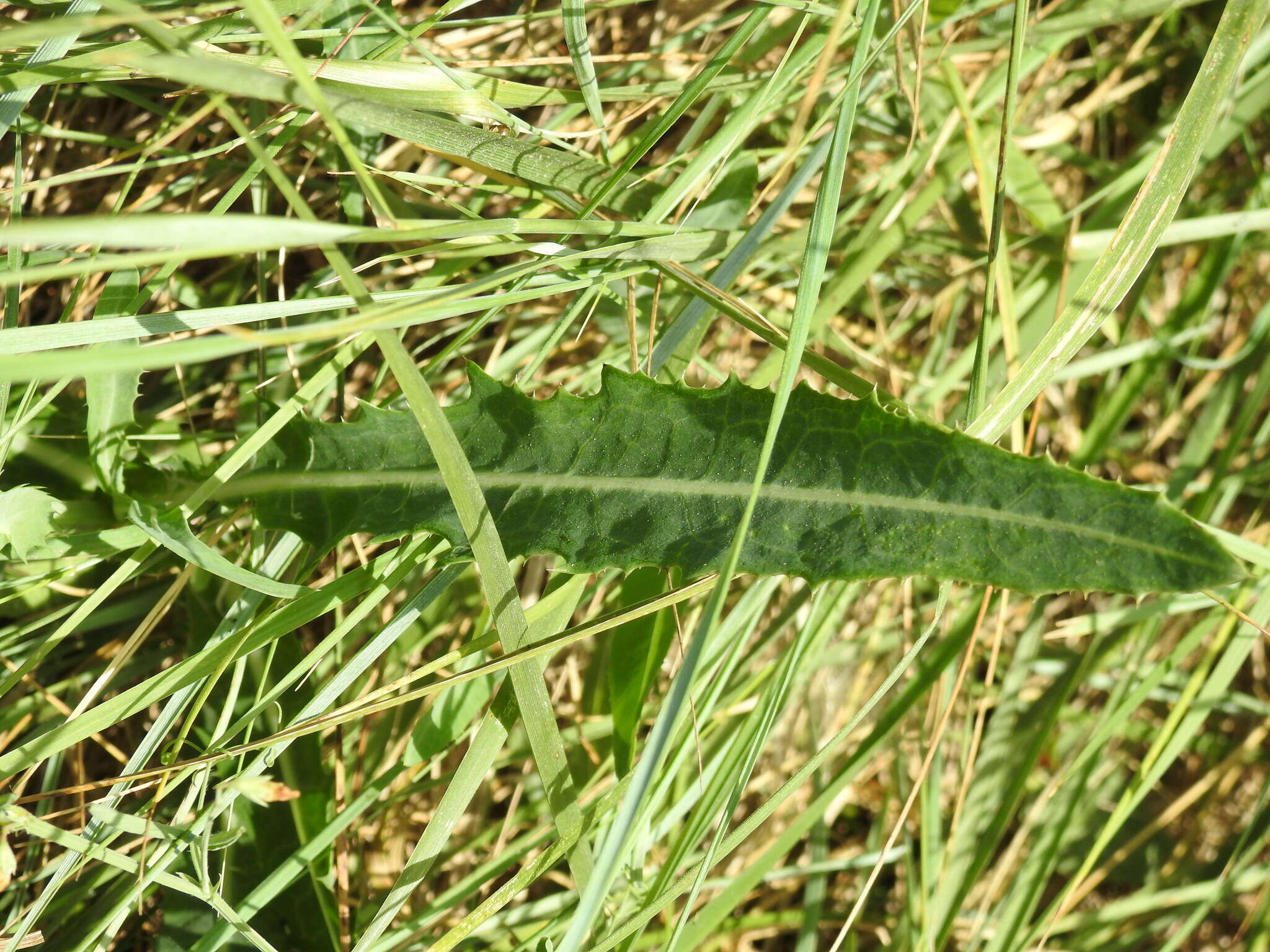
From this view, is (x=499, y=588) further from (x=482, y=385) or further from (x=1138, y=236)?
(x=1138, y=236)

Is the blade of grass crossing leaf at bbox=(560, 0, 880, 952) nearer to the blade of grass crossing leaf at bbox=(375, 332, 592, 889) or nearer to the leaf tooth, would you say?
the blade of grass crossing leaf at bbox=(375, 332, 592, 889)

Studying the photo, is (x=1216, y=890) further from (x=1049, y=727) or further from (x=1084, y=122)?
(x=1084, y=122)

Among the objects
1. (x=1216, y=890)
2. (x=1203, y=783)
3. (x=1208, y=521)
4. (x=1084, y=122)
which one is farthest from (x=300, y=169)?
(x=1203, y=783)

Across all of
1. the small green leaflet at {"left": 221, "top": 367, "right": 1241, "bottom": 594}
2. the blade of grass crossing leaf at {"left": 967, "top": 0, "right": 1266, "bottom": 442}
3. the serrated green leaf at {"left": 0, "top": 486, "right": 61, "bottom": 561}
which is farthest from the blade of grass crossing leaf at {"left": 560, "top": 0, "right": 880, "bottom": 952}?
the serrated green leaf at {"left": 0, "top": 486, "right": 61, "bottom": 561}

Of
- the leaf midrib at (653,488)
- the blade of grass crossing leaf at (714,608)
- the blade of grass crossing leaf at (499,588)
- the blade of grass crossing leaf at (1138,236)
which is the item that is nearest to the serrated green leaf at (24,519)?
the leaf midrib at (653,488)

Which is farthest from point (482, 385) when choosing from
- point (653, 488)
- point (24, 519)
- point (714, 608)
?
point (24, 519)

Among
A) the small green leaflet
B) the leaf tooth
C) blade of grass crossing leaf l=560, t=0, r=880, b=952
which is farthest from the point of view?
the leaf tooth
